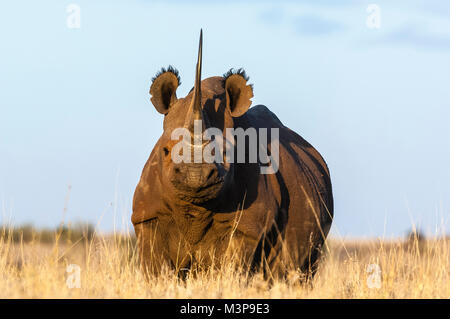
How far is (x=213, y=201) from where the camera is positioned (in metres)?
8.66

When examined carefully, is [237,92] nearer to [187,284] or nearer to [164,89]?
[164,89]

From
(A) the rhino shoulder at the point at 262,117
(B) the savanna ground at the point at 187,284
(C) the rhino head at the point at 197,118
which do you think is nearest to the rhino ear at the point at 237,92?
(C) the rhino head at the point at 197,118

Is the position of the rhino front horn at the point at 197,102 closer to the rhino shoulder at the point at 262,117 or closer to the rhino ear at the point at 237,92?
the rhino ear at the point at 237,92

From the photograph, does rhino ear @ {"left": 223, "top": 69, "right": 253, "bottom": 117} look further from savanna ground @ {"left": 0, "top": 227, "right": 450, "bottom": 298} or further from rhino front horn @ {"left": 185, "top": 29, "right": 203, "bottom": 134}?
savanna ground @ {"left": 0, "top": 227, "right": 450, "bottom": 298}

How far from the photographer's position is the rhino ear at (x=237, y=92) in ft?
30.8

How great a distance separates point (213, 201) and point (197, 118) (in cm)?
76

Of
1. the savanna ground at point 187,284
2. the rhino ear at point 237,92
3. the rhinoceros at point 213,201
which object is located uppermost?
the rhino ear at point 237,92

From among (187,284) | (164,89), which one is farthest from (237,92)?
(187,284)

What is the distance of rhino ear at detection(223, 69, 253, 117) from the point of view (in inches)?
370

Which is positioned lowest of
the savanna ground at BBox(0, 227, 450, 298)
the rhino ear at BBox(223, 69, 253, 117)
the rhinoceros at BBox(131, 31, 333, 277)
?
the savanna ground at BBox(0, 227, 450, 298)

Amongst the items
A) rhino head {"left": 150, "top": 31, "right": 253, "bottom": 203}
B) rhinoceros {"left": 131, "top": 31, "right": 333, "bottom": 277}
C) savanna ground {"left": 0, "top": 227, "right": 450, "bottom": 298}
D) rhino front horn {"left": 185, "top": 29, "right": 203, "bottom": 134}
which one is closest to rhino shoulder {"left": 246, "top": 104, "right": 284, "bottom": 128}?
rhinoceros {"left": 131, "top": 31, "right": 333, "bottom": 277}
